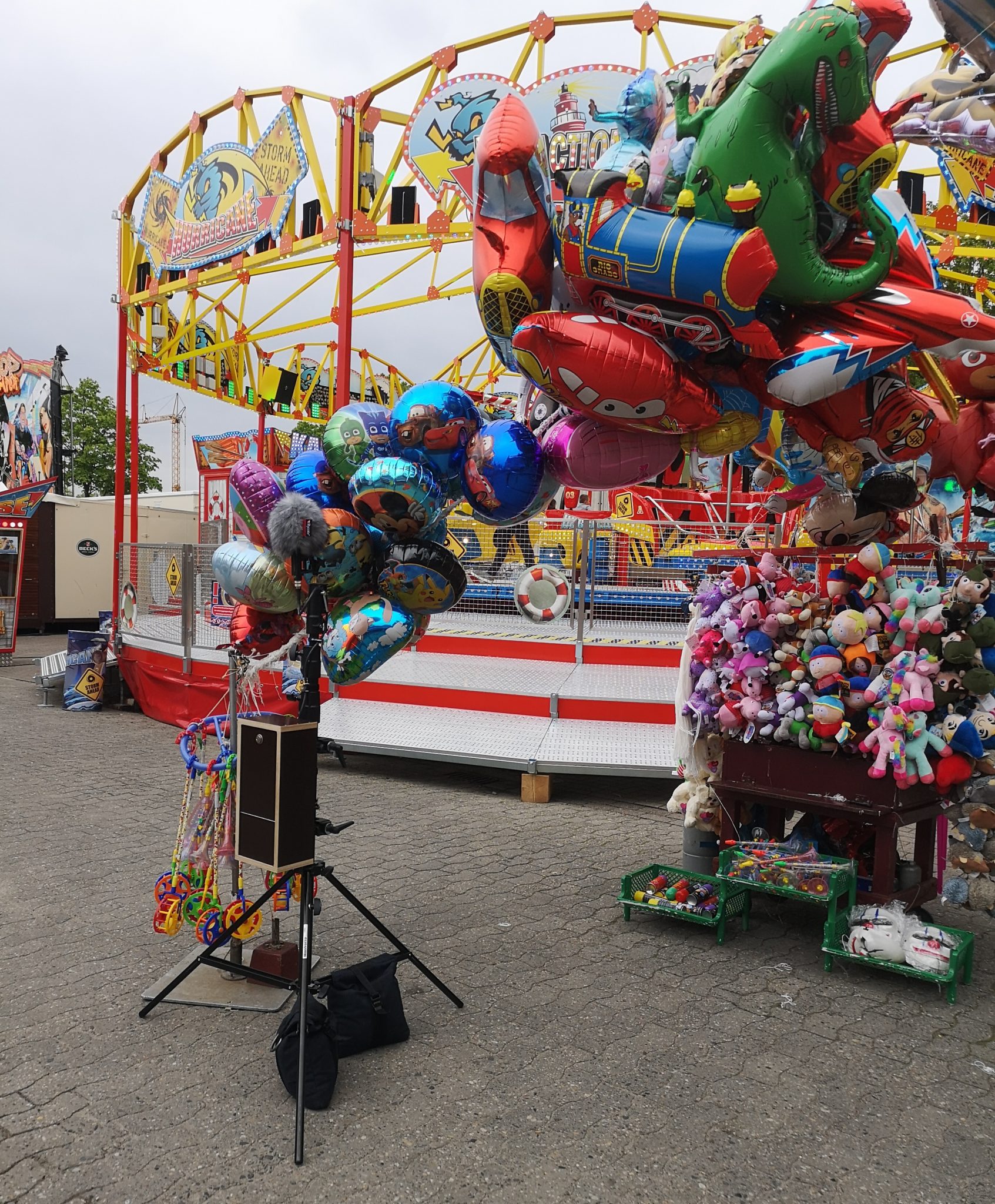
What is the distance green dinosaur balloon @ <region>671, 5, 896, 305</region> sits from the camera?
9.01 ft

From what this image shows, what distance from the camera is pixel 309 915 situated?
125 inches

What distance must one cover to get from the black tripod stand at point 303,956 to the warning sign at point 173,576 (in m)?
6.93

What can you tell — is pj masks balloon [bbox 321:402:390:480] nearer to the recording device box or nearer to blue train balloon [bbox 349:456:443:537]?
blue train balloon [bbox 349:456:443:537]

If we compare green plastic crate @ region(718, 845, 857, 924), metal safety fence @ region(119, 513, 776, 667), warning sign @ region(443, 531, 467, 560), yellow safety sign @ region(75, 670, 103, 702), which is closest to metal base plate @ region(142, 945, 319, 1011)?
green plastic crate @ region(718, 845, 857, 924)

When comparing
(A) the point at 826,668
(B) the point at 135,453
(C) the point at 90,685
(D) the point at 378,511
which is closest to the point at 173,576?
(C) the point at 90,685

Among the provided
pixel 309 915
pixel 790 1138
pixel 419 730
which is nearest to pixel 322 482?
pixel 309 915

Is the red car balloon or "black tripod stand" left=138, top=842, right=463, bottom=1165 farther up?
the red car balloon

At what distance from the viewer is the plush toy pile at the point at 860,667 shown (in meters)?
3.92

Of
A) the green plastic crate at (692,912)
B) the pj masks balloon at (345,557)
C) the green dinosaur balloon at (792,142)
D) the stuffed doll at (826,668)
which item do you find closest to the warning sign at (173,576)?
the pj masks balloon at (345,557)

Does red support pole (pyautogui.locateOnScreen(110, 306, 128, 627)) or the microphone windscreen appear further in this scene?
red support pole (pyautogui.locateOnScreen(110, 306, 128, 627))

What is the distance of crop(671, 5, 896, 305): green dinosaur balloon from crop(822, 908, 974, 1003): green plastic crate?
8.76 feet

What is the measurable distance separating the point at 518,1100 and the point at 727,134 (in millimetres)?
3198

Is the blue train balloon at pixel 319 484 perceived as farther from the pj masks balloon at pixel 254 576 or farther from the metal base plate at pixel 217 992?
the metal base plate at pixel 217 992

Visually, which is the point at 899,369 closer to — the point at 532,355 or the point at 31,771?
the point at 532,355
